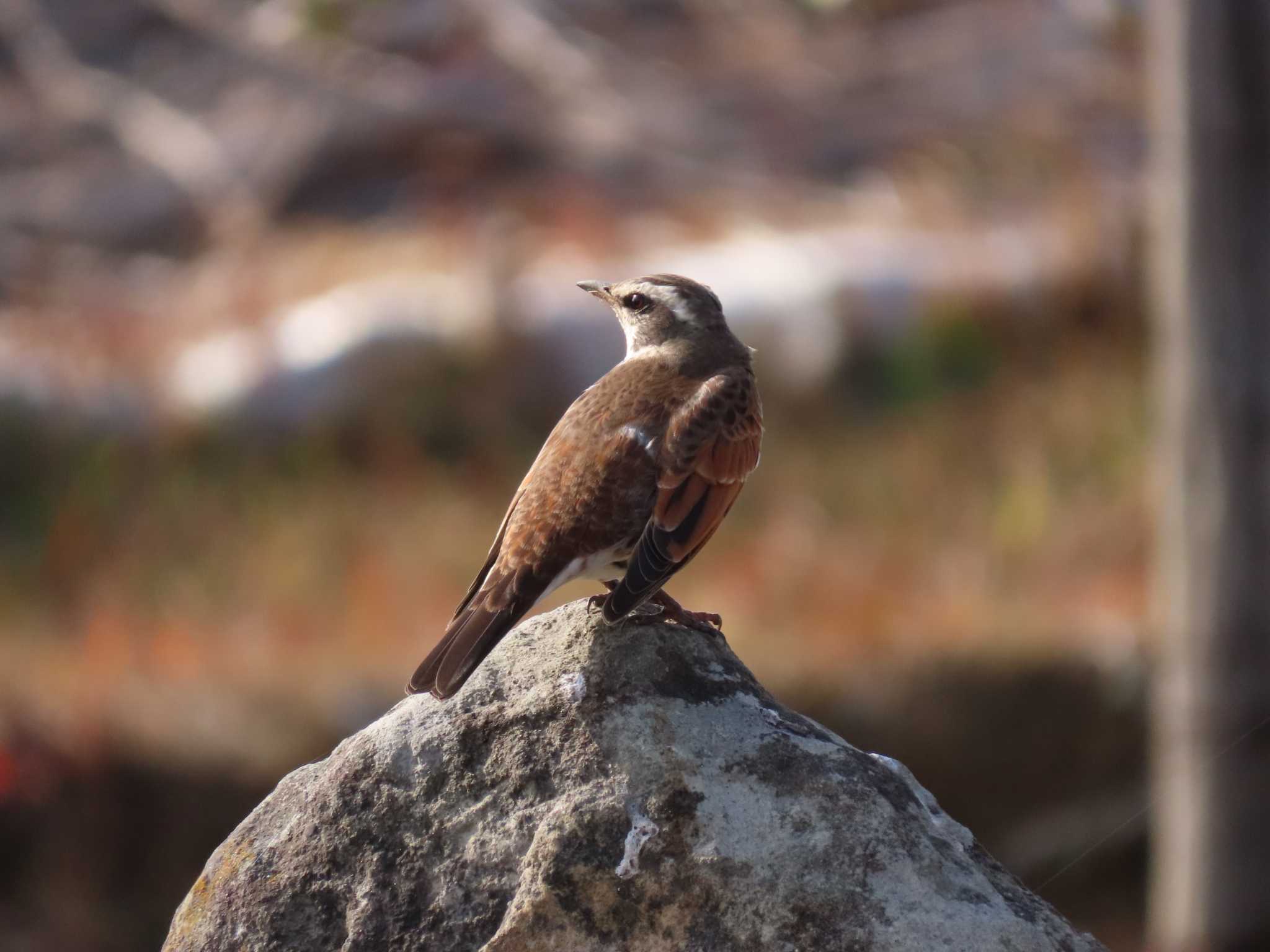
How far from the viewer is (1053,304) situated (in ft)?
39.8

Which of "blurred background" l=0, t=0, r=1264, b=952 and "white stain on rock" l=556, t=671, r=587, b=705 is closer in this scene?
"white stain on rock" l=556, t=671, r=587, b=705

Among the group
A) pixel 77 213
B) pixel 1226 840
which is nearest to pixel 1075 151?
pixel 1226 840

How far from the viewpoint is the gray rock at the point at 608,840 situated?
112 inches

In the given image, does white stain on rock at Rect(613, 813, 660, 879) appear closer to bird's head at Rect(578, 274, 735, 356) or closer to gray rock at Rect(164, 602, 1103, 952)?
gray rock at Rect(164, 602, 1103, 952)

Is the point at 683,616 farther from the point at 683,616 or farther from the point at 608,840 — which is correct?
the point at 608,840

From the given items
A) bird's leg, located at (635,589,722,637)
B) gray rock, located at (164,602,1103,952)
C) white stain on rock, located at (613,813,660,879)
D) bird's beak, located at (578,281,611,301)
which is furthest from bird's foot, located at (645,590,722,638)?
bird's beak, located at (578,281,611,301)

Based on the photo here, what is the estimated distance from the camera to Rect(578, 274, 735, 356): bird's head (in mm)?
4109

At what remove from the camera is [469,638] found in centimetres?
321

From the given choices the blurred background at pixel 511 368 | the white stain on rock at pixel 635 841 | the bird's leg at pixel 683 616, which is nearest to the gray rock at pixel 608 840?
the white stain on rock at pixel 635 841

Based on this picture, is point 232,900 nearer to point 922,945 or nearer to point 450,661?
point 450,661

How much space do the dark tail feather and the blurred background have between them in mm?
4708

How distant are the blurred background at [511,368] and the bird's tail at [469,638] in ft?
15.1

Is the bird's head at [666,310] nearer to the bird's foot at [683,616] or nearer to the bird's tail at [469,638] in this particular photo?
the bird's foot at [683,616]

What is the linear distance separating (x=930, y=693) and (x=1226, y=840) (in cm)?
178
